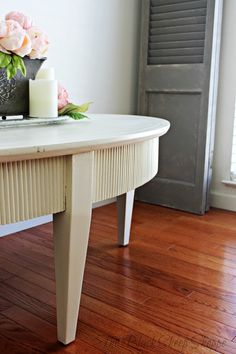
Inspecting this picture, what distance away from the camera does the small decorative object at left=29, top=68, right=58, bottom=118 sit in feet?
4.21

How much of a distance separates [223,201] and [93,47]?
1.17m

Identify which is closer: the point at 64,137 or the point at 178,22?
the point at 64,137

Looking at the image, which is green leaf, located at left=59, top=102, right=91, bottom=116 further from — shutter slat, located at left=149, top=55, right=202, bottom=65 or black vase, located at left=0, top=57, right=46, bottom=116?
shutter slat, located at left=149, top=55, right=202, bottom=65

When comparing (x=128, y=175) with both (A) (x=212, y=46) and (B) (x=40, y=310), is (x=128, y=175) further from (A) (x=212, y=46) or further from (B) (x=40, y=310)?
(A) (x=212, y=46)

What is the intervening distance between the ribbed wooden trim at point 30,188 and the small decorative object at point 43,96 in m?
0.41

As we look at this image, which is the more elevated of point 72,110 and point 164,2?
point 164,2

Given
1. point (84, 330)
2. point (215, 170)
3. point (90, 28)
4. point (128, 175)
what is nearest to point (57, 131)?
point (128, 175)

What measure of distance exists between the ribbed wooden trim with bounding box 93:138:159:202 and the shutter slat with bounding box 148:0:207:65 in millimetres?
1317

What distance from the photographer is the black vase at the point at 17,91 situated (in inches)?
49.0

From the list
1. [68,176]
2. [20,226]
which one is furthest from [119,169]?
[20,226]

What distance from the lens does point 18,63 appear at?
3.94 ft

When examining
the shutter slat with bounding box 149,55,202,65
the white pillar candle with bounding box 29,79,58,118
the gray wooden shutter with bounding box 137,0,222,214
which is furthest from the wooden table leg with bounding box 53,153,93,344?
the shutter slat with bounding box 149,55,202,65

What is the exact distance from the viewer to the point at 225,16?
2367 mm

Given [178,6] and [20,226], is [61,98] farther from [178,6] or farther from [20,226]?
[178,6]
